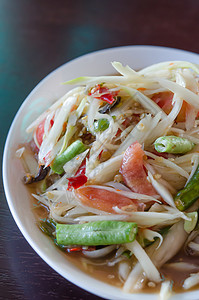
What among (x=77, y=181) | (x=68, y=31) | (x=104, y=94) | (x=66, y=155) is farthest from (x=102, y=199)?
(x=68, y=31)

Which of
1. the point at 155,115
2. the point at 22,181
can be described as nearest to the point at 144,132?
the point at 155,115

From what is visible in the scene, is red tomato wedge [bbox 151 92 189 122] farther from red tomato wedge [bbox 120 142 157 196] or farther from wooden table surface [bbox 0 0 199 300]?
wooden table surface [bbox 0 0 199 300]

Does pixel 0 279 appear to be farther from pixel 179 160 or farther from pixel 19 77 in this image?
pixel 19 77

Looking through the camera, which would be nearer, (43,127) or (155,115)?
(155,115)

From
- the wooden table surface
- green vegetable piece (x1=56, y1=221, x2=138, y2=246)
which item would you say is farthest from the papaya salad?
the wooden table surface

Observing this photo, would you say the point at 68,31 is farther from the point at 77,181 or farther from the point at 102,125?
the point at 77,181
